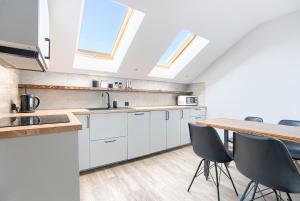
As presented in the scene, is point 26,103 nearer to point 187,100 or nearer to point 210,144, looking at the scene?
point 210,144

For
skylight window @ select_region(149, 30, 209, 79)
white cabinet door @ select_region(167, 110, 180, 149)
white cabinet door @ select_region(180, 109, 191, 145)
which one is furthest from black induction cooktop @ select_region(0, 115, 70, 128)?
white cabinet door @ select_region(180, 109, 191, 145)

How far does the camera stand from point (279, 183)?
1.11 metres

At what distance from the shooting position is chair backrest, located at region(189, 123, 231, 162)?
60.7 inches

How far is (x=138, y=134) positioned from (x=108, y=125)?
1.96 ft

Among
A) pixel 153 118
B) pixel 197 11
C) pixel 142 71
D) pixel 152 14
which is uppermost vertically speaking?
pixel 197 11

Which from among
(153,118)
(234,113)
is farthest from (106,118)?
(234,113)

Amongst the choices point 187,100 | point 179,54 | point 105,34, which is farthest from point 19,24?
point 187,100

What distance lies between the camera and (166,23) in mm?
2295

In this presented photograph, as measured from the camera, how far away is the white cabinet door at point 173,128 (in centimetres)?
313

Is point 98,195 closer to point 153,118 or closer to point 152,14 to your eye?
point 153,118

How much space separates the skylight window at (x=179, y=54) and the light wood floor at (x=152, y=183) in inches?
76.5

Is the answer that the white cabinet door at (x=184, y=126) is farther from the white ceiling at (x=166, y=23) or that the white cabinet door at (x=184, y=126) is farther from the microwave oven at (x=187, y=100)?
the white ceiling at (x=166, y=23)

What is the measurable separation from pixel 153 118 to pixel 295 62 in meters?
2.59

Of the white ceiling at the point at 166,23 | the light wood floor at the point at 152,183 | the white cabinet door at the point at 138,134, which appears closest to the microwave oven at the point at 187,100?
the white ceiling at the point at 166,23
